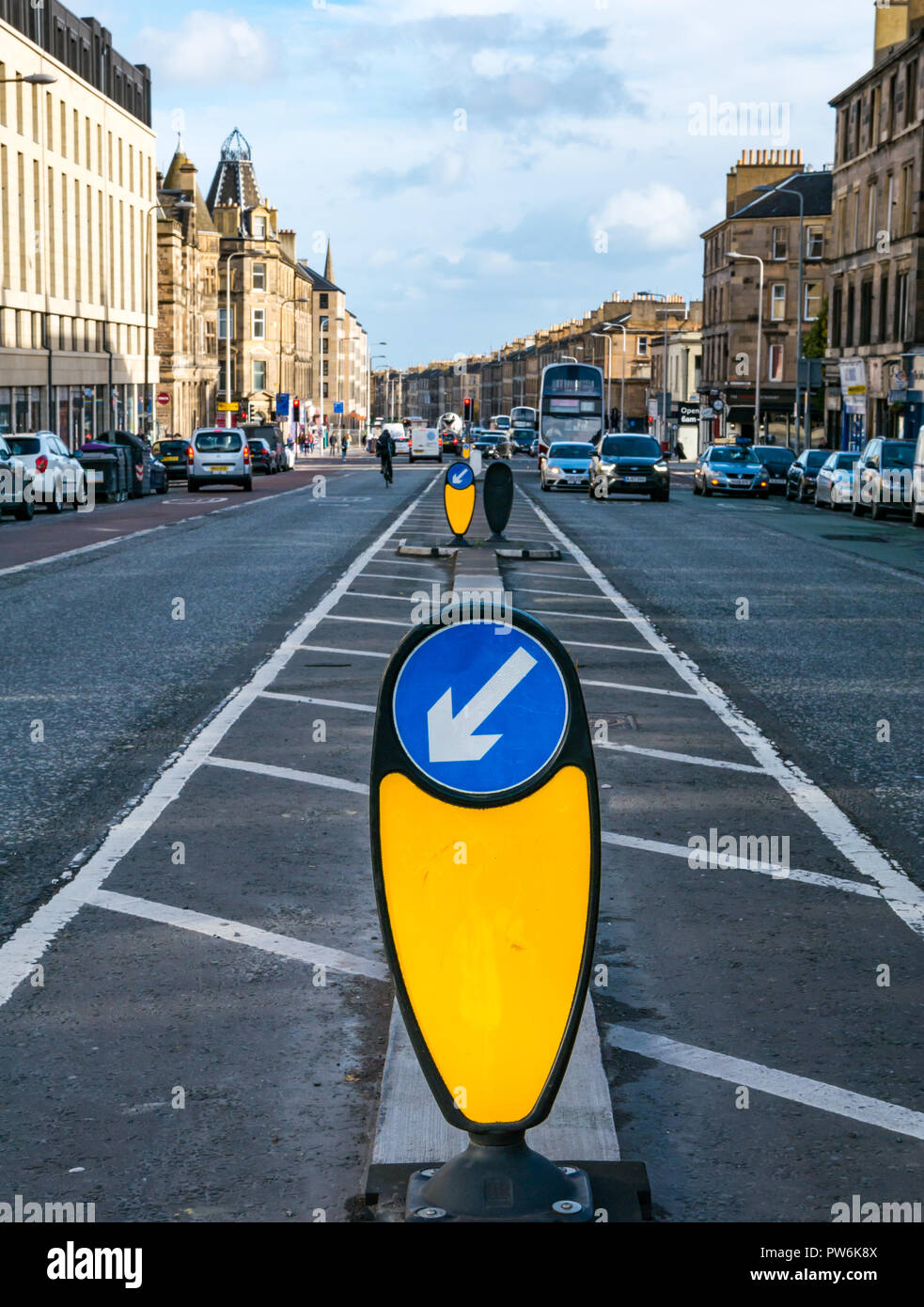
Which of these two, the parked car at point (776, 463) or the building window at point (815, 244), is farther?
the building window at point (815, 244)

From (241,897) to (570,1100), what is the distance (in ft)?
7.26

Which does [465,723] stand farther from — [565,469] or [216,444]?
[216,444]

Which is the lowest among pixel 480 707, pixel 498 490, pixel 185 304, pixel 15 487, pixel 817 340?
pixel 15 487

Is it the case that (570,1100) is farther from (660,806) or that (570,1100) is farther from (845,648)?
(845,648)

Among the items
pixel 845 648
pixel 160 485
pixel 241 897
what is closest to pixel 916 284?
pixel 160 485

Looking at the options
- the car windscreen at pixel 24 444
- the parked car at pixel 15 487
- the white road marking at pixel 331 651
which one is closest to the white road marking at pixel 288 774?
the white road marking at pixel 331 651

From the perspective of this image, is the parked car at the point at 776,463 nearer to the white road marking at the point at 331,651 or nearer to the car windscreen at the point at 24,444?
the car windscreen at the point at 24,444

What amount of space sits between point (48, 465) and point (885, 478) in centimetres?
1762

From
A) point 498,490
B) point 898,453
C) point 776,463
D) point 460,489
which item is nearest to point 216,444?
point 776,463

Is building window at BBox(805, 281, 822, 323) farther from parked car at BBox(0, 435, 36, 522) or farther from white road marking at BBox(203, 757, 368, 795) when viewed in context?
white road marking at BBox(203, 757, 368, 795)

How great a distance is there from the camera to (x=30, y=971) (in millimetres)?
Result: 5223

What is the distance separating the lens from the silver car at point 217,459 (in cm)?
4950

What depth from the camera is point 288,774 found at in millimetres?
8219

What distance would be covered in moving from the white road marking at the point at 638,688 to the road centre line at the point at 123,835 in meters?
2.18
